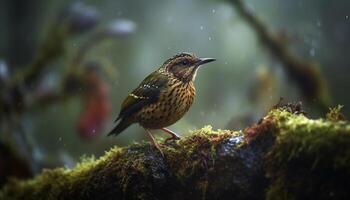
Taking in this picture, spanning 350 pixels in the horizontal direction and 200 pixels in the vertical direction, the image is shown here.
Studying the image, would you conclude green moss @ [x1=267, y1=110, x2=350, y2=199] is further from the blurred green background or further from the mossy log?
the blurred green background

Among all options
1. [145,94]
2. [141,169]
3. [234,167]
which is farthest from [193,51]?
[234,167]

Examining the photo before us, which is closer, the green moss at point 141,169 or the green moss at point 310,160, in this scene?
the green moss at point 310,160

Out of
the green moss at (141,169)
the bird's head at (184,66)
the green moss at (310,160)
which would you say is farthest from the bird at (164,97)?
the green moss at (310,160)

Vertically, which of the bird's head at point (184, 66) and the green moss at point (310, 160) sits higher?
the bird's head at point (184, 66)

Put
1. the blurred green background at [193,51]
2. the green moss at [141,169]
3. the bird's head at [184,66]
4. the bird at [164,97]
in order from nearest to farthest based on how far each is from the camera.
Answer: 1. the green moss at [141,169]
2. the bird at [164,97]
3. the bird's head at [184,66]
4. the blurred green background at [193,51]

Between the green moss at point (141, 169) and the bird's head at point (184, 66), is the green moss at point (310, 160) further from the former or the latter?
the bird's head at point (184, 66)

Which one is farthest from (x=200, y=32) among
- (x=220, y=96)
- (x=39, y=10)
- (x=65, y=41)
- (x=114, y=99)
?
(x=39, y=10)

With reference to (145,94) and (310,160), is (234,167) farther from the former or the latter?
(145,94)

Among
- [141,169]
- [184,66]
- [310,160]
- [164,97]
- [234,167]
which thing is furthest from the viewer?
[184,66]
